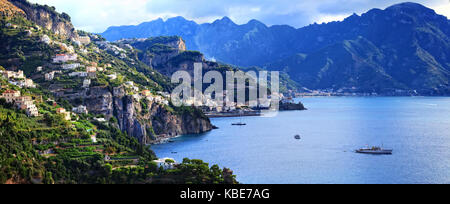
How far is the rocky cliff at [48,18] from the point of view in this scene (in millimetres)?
109125

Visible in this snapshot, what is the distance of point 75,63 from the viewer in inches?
3531

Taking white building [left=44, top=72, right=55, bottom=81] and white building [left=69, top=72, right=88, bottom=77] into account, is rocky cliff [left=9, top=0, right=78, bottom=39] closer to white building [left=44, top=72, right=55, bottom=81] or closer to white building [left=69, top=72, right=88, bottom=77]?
white building [left=69, top=72, right=88, bottom=77]

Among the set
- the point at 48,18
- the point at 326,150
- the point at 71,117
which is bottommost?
the point at 326,150

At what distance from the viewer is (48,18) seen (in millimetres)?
115375

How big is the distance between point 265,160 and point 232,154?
6764mm

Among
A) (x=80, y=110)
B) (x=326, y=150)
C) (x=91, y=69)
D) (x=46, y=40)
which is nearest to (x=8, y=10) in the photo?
(x=46, y=40)

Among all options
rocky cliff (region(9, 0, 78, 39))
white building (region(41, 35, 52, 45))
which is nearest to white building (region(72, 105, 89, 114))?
white building (region(41, 35, 52, 45))

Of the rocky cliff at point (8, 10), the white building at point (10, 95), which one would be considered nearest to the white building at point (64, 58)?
the rocky cliff at point (8, 10)

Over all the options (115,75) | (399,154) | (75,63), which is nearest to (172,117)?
(115,75)

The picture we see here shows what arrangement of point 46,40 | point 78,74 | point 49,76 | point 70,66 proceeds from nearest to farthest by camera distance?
point 49,76 < point 78,74 < point 70,66 < point 46,40

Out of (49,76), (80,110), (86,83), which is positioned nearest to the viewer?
(80,110)

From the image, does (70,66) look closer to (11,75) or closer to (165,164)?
(11,75)

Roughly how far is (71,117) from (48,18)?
191 feet
